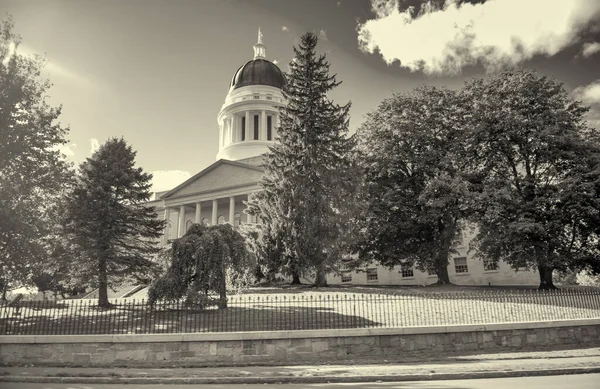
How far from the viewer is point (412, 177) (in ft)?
98.7

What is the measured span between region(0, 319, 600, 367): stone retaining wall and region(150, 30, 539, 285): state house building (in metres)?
8.26

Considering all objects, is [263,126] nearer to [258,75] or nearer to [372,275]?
[258,75]

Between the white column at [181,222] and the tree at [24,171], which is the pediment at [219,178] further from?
the tree at [24,171]

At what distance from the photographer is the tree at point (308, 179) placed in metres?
25.5

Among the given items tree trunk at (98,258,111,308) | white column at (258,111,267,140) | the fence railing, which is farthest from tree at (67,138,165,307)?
white column at (258,111,267,140)

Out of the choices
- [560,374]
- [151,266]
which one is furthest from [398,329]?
[151,266]

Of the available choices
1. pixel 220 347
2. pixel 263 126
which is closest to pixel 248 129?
pixel 263 126

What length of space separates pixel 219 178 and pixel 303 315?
111ft

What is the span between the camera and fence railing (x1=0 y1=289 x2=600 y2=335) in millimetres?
13242

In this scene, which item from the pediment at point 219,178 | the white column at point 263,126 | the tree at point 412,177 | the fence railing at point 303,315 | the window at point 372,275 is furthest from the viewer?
the white column at point 263,126

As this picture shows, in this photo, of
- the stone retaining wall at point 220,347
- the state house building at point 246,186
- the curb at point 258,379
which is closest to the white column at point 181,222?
the state house building at point 246,186

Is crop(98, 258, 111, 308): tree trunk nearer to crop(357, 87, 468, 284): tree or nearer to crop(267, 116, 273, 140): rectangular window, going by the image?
crop(357, 87, 468, 284): tree

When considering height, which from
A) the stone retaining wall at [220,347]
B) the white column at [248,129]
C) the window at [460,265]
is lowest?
the stone retaining wall at [220,347]

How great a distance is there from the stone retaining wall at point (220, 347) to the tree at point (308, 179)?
12.8 meters
